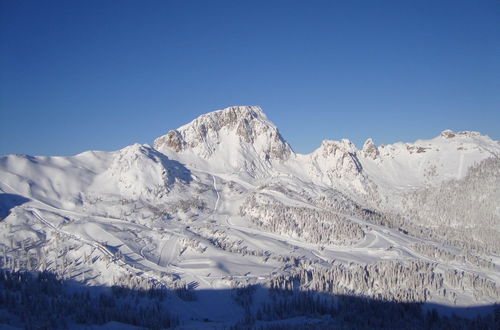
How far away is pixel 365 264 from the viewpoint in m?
189

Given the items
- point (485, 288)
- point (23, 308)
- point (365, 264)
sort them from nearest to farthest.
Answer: point (23, 308) → point (485, 288) → point (365, 264)

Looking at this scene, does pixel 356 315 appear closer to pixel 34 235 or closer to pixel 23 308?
pixel 23 308

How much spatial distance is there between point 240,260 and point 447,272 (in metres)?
91.9

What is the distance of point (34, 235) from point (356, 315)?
15249 cm

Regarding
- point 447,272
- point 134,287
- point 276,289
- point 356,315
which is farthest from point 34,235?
point 447,272

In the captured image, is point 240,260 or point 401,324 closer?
point 401,324

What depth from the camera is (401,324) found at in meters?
142

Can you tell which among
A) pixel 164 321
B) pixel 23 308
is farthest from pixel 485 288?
pixel 23 308

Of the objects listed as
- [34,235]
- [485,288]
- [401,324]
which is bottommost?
[401,324]

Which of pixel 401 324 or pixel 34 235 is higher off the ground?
pixel 34 235

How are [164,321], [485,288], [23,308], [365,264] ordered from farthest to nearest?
[365,264] → [485,288] → [164,321] → [23,308]

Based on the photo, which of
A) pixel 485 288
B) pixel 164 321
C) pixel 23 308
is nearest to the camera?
pixel 23 308

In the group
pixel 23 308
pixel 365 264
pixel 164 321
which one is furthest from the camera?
pixel 365 264

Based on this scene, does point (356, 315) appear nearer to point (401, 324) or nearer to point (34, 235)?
point (401, 324)
